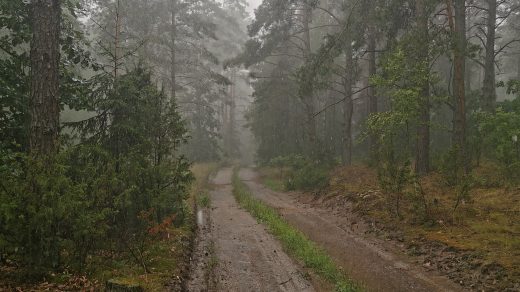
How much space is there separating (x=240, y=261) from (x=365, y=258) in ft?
9.00

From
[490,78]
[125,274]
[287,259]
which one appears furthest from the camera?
[490,78]

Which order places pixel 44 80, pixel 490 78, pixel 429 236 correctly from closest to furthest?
pixel 44 80 < pixel 429 236 < pixel 490 78

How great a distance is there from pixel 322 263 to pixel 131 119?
5693 mm

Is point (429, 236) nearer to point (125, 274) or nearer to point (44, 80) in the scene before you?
point (125, 274)

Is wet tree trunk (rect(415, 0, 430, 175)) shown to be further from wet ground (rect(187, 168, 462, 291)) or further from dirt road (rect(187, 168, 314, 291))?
dirt road (rect(187, 168, 314, 291))

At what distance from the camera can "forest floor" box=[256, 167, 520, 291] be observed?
24.6ft

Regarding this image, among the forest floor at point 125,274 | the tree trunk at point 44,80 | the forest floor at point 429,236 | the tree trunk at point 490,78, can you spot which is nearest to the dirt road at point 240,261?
the forest floor at point 125,274

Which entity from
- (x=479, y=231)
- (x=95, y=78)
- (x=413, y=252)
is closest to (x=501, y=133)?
(x=479, y=231)

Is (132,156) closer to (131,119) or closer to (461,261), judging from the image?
(131,119)

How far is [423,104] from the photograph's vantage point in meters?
13.4

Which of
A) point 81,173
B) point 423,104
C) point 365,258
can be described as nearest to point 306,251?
point 365,258

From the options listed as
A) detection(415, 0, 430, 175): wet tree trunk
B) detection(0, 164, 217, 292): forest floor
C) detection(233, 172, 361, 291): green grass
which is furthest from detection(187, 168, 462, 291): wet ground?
detection(415, 0, 430, 175): wet tree trunk

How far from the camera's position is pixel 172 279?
6910 mm

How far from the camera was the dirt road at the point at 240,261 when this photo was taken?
7.19 meters
